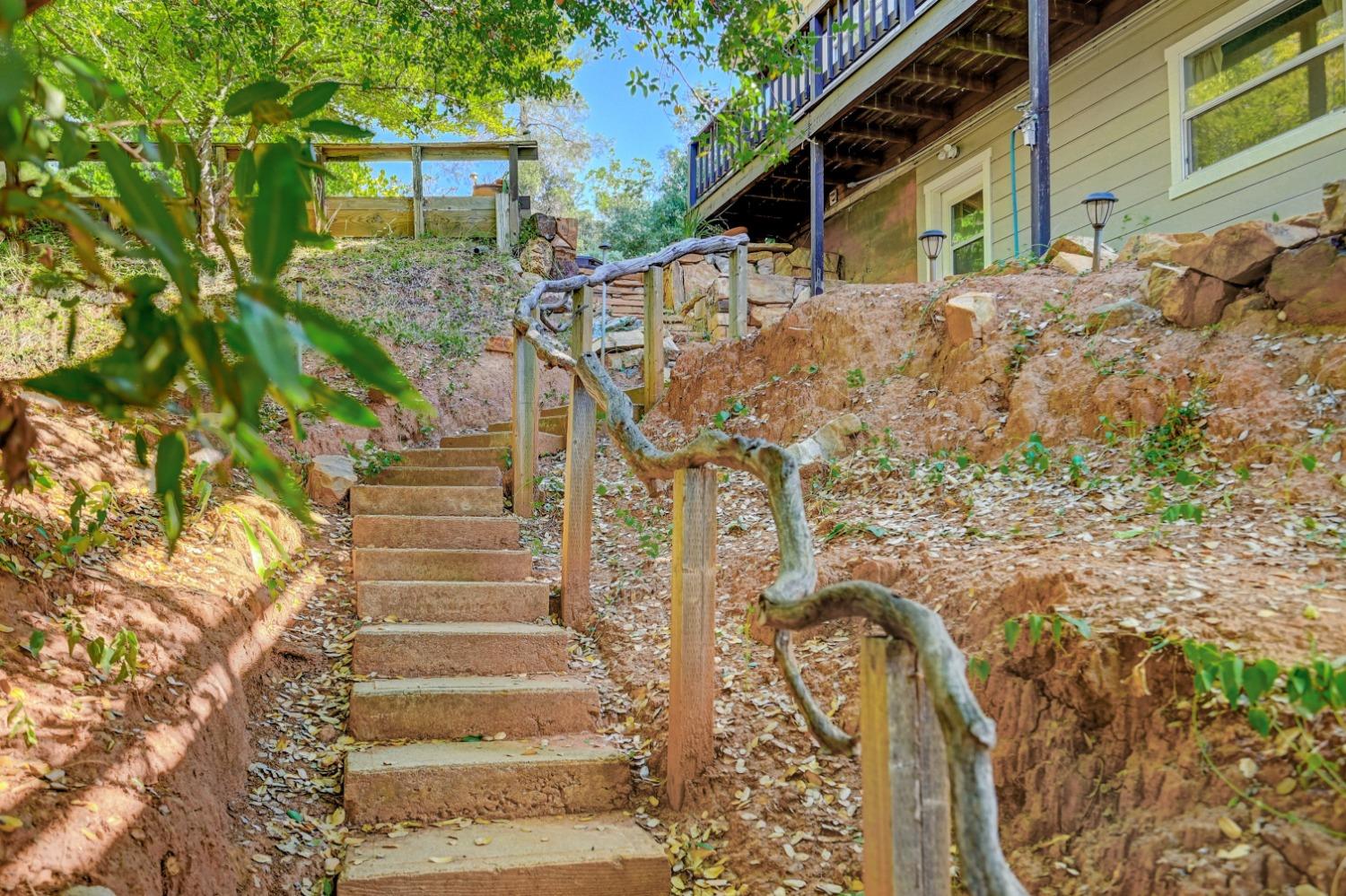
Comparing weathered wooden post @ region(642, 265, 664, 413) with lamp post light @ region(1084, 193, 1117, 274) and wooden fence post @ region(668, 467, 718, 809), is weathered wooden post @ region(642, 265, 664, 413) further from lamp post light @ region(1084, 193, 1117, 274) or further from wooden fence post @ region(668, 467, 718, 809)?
wooden fence post @ region(668, 467, 718, 809)

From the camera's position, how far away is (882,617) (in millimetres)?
1466

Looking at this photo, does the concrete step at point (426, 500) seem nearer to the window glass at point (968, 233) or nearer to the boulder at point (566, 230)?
the window glass at point (968, 233)

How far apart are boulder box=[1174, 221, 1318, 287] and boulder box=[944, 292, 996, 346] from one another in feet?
3.53

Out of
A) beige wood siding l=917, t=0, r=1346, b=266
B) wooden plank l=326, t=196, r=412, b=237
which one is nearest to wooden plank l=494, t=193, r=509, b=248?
wooden plank l=326, t=196, r=412, b=237

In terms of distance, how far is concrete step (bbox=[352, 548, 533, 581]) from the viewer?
4.15 m

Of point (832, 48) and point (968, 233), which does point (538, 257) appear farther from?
point (968, 233)

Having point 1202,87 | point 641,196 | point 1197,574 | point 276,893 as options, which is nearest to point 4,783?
point 276,893

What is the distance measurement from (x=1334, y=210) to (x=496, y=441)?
15.8 feet

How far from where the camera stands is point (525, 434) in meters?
5.33

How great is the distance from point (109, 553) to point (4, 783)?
130 cm

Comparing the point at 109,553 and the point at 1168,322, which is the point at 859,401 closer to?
the point at 1168,322

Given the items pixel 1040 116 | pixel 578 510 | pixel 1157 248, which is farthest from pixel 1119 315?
pixel 578 510

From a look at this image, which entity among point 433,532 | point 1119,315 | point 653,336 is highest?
point 653,336

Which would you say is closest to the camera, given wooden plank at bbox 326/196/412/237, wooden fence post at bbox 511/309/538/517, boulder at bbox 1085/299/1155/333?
boulder at bbox 1085/299/1155/333
